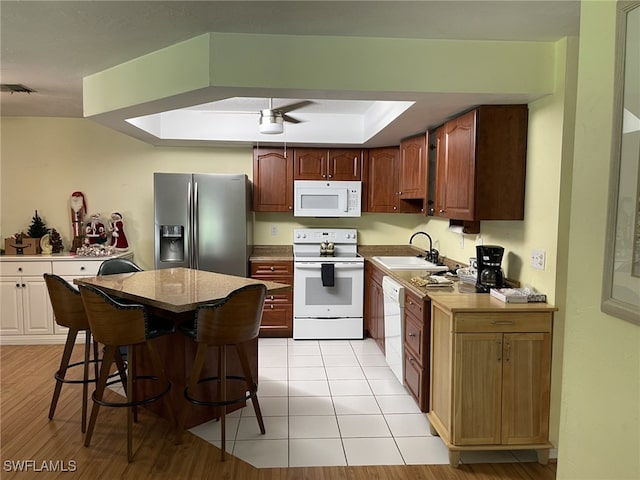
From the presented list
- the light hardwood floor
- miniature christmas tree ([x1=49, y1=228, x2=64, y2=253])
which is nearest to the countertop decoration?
miniature christmas tree ([x1=49, y1=228, x2=64, y2=253])

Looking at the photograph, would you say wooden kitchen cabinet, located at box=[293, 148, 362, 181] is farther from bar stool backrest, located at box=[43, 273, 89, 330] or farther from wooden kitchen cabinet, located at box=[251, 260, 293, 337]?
bar stool backrest, located at box=[43, 273, 89, 330]

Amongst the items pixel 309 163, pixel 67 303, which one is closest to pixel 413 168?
pixel 309 163

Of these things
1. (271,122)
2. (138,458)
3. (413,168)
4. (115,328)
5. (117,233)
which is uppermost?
(271,122)

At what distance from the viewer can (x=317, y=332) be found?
4723 mm

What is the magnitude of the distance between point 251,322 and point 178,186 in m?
2.41

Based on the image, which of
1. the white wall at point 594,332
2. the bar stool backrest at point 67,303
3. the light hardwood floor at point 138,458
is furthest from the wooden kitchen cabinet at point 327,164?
the white wall at point 594,332

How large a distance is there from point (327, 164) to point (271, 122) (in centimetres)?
118

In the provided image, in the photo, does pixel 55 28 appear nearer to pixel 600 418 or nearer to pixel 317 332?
pixel 600 418

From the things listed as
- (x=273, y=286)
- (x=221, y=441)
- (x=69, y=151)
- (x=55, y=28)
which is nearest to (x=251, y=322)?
(x=273, y=286)

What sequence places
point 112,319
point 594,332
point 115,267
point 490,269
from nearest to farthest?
point 594,332 < point 112,319 < point 490,269 < point 115,267

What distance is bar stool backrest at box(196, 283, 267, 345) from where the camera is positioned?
2396mm

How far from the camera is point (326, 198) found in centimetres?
489

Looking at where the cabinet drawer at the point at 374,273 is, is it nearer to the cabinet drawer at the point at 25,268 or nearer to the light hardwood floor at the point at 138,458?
the light hardwood floor at the point at 138,458

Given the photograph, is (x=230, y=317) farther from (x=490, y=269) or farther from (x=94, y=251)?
(x=94, y=251)
